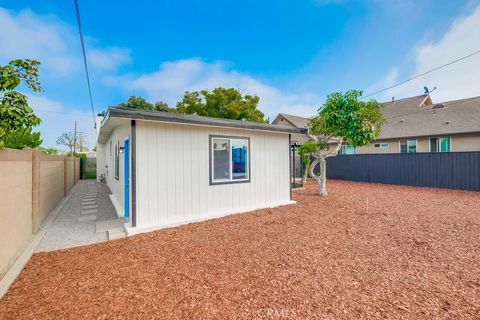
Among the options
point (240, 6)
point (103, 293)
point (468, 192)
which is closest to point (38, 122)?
point (103, 293)

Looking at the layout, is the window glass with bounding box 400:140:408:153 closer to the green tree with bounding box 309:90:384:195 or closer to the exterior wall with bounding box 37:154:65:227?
the green tree with bounding box 309:90:384:195

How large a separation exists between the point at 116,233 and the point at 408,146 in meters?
16.4

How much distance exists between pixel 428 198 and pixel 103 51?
1362 centimetres

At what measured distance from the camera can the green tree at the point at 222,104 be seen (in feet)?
62.5

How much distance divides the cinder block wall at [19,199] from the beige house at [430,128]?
9905 mm

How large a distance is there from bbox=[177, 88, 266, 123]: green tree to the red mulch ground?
1550cm

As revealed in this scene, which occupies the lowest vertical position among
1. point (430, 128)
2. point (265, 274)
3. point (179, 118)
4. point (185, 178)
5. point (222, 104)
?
point (265, 274)

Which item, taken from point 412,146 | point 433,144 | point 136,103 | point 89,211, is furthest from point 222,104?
point 433,144

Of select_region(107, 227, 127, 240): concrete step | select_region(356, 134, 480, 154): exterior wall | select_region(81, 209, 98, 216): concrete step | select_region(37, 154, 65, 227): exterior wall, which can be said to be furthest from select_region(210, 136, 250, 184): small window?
select_region(356, 134, 480, 154): exterior wall

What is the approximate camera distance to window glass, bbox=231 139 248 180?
5.73 m

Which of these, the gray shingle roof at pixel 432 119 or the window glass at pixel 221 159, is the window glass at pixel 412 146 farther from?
the window glass at pixel 221 159

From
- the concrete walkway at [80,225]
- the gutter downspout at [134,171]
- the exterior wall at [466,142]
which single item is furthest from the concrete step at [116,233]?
the exterior wall at [466,142]

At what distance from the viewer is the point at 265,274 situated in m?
2.67

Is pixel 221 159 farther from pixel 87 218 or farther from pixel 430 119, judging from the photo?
pixel 430 119
